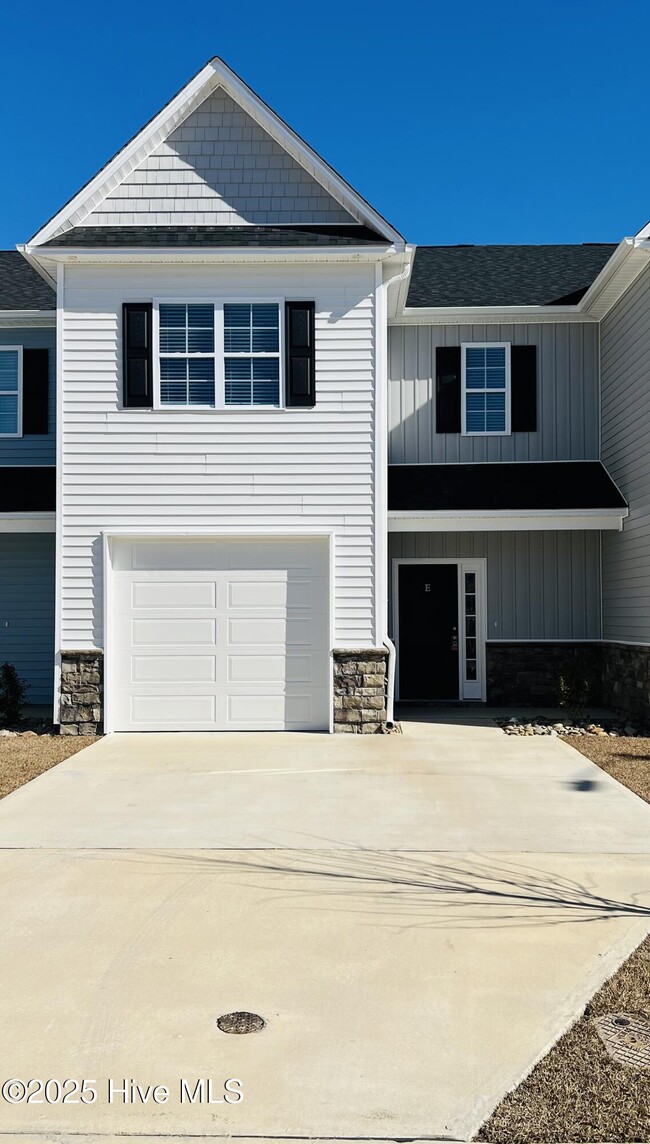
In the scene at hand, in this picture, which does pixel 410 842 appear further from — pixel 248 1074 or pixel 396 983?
pixel 248 1074

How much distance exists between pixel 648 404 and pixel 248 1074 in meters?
10.7

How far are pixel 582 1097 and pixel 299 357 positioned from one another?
1008 cm

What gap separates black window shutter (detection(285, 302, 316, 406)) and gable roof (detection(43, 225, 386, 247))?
0.85 metres

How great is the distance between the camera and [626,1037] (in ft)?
Result: 13.9

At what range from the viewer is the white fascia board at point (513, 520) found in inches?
543

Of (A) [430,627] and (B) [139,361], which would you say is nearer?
(B) [139,361]

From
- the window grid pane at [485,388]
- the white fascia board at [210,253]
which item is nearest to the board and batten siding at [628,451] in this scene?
the window grid pane at [485,388]

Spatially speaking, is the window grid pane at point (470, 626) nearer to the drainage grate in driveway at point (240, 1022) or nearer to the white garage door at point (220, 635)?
the white garage door at point (220, 635)

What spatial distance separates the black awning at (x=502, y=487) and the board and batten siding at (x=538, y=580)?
1016 millimetres

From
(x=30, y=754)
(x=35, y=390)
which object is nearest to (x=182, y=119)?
(x=35, y=390)

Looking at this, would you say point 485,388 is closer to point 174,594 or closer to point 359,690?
point 359,690

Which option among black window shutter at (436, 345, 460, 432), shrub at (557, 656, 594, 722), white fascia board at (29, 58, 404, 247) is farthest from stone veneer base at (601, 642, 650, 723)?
white fascia board at (29, 58, 404, 247)

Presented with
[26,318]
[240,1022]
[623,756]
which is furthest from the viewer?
[26,318]

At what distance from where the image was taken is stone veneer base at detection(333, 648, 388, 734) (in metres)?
12.5
